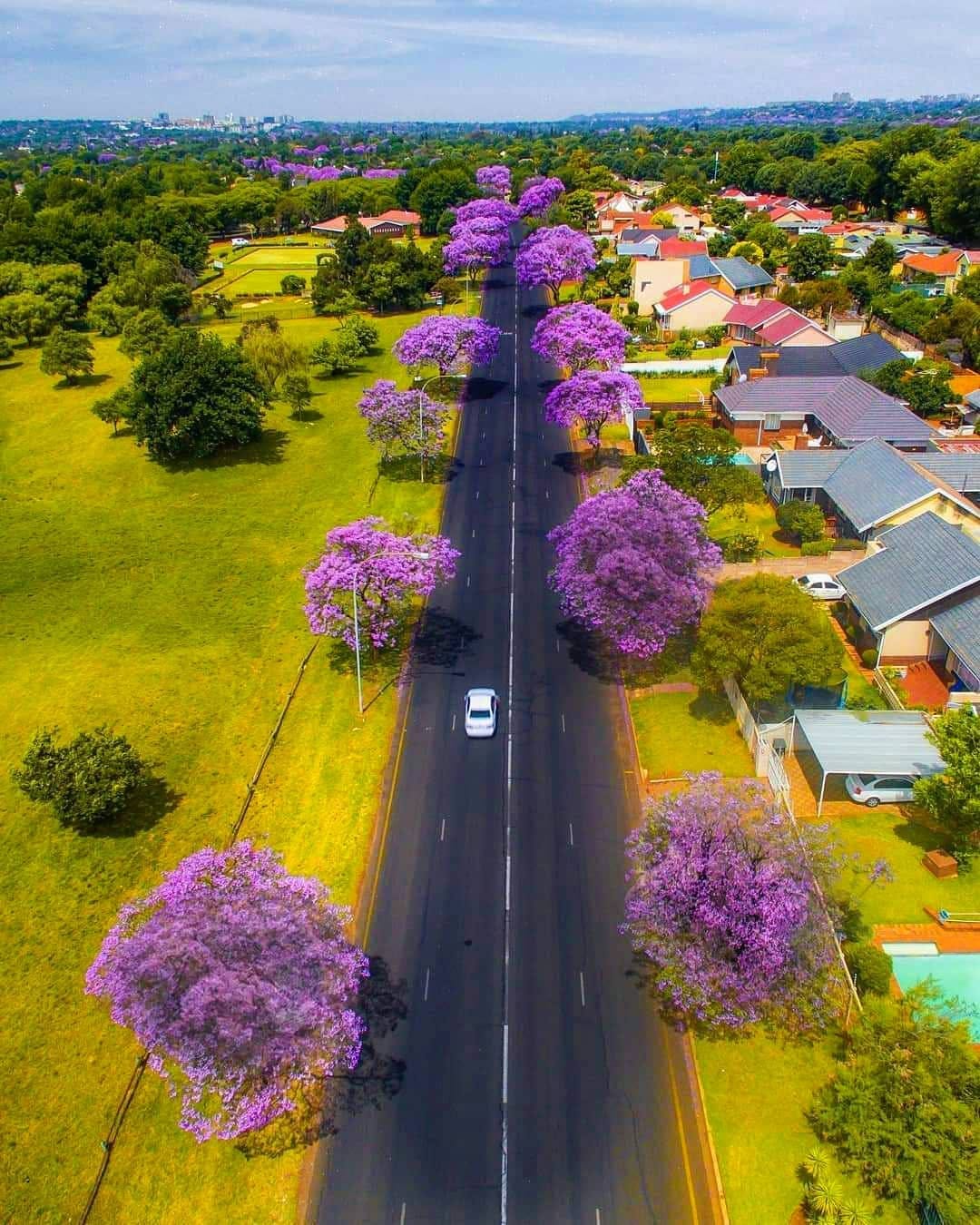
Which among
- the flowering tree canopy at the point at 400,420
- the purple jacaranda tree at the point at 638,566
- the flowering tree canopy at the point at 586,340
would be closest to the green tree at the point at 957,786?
the purple jacaranda tree at the point at 638,566

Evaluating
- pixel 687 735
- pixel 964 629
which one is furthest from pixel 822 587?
pixel 687 735

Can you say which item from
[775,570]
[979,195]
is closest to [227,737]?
[775,570]

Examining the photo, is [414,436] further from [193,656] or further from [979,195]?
[979,195]

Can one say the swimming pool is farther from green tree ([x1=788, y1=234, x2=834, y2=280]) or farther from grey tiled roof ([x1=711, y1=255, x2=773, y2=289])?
green tree ([x1=788, y1=234, x2=834, y2=280])

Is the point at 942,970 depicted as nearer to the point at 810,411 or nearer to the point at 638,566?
the point at 638,566

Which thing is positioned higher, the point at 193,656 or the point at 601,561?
the point at 601,561

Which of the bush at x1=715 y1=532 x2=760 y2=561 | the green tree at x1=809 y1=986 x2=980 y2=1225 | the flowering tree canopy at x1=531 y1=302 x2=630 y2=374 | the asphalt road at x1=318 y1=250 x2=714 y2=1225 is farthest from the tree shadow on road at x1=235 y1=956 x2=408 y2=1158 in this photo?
the flowering tree canopy at x1=531 y1=302 x2=630 y2=374

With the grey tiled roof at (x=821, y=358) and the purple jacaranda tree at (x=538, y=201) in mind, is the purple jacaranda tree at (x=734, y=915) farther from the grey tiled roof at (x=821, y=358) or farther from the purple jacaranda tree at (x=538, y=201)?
the purple jacaranda tree at (x=538, y=201)
